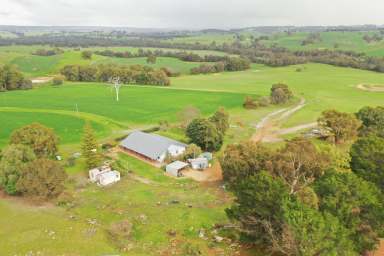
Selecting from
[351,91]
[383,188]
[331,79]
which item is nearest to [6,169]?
[383,188]

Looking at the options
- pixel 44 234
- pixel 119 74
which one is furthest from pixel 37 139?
pixel 119 74

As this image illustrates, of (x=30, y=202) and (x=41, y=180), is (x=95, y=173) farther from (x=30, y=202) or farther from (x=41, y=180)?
(x=30, y=202)

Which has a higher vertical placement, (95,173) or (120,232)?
(95,173)

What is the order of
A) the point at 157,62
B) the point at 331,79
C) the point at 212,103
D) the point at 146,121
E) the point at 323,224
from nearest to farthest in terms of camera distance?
the point at 323,224, the point at 146,121, the point at 212,103, the point at 331,79, the point at 157,62

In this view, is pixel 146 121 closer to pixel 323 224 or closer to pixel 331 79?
pixel 323 224

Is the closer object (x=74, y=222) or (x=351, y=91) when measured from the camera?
(x=74, y=222)

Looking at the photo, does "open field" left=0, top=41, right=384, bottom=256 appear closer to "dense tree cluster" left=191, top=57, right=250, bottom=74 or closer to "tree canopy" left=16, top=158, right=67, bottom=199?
"tree canopy" left=16, top=158, right=67, bottom=199

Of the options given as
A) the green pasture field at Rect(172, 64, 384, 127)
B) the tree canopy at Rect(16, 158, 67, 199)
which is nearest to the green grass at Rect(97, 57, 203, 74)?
the green pasture field at Rect(172, 64, 384, 127)
